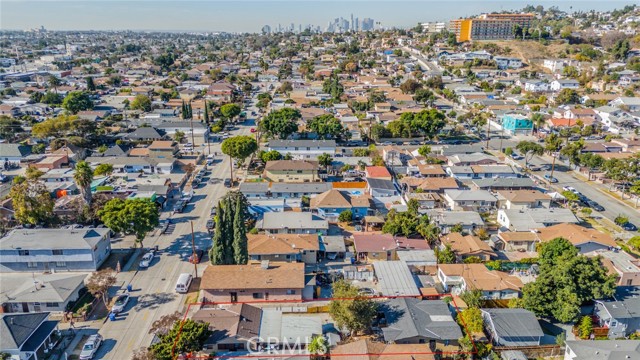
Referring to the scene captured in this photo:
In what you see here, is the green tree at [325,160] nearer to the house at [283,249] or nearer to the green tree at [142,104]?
the house at [283,249]

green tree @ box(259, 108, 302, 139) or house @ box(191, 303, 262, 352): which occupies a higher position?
green tree @ box(259, 108, 302, 139)

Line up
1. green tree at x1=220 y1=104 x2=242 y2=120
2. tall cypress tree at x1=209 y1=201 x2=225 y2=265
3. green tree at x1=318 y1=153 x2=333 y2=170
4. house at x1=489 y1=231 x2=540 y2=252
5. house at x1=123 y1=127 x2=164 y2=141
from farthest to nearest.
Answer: green tree at x1=220 y1=104 x2=242 y2=120 < house at x1=123 y1=127 x2=164 y2=141 < green tree at x1=318 y1=153 x2=333 y2=170 < house at x1=489 y1=231 x2=540 y2=252 < tall cypress tree at x1=209 y1=201 x2=225 y2=265

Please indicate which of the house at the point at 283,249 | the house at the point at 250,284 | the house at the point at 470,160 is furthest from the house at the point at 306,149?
the house at the point at 250,284

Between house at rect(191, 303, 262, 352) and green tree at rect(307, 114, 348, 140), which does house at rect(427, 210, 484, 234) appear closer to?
house at rect(191, 303, 262, 352)

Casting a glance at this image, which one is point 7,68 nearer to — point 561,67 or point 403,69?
point 403,69

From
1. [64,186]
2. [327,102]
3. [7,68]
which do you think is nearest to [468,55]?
[327,102]

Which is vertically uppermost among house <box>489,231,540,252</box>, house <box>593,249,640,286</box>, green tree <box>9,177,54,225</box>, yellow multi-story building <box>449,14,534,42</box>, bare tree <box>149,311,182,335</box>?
yellow multi-story building <box>449,14,534,42</box>

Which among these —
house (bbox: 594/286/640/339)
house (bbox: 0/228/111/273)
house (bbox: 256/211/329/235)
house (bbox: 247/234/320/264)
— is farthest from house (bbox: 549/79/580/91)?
house (bbox: 0/228/111/273)

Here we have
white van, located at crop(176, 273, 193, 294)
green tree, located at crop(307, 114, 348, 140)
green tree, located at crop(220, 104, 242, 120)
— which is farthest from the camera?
green tree, located at crop(220, 104, 242, 120)
